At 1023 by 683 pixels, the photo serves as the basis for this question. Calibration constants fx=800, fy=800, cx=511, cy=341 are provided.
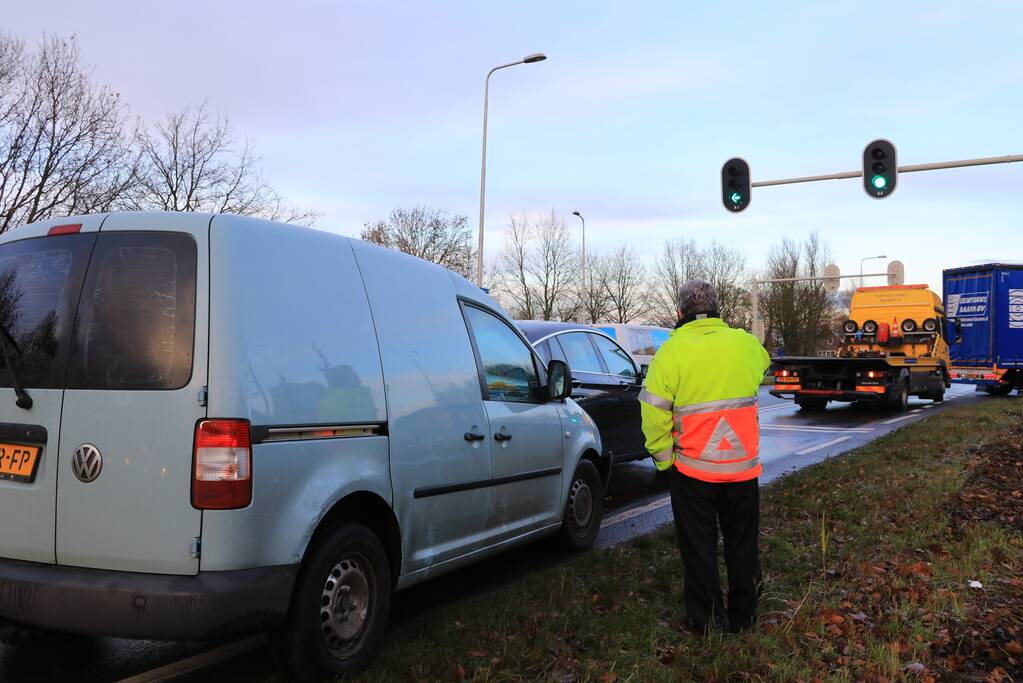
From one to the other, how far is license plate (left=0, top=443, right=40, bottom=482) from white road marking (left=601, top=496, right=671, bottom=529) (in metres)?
4.54

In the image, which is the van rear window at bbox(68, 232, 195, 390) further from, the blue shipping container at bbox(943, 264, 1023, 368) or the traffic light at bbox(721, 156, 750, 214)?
the blue shipping container at bbox(943, 264, 1023, 368)

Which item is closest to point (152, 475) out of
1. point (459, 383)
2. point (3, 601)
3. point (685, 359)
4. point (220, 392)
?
point (220, 392)

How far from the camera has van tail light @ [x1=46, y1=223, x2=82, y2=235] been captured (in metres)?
3.30

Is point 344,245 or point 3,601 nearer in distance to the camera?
point 3,601

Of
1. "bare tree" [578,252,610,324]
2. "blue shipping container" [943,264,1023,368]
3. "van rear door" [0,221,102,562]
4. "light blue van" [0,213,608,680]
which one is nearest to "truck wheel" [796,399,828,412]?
"blue shipping container" [943,264,1023,368]

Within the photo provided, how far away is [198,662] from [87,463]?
4.12ft

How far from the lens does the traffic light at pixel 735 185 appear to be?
17.0 m

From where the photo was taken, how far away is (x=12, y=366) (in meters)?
3.21

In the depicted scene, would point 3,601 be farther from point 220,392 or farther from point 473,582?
point 473,582

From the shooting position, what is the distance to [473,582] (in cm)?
504

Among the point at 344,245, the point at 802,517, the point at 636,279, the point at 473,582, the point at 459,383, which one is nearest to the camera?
the point at 344,245

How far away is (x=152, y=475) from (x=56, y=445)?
1.52ft

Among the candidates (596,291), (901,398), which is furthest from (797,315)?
(901,398)

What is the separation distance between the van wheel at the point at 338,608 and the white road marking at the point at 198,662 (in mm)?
705
